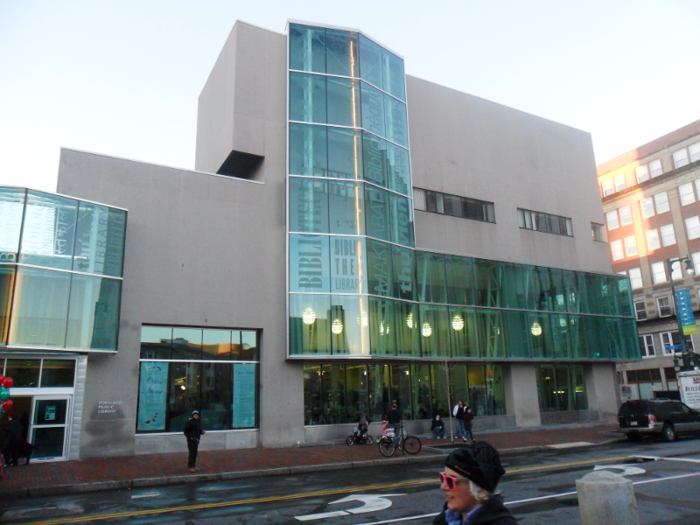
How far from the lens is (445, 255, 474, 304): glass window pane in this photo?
94.5 ft

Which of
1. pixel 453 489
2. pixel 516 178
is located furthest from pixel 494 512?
pixel 516 178

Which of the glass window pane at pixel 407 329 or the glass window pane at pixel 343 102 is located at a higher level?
the glass window pane at pixel 343 102

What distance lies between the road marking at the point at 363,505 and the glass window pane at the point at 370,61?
20321mm

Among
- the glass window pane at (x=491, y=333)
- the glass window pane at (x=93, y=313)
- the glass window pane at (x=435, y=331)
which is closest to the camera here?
the glass window pane at (x=93, y=313)

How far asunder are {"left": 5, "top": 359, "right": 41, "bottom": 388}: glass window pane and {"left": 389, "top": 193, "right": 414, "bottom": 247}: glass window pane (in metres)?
15.1

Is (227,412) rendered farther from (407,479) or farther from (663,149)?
(663,149)

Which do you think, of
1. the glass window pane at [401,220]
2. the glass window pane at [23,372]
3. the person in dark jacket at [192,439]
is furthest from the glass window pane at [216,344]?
the glass window pane at [401,220]

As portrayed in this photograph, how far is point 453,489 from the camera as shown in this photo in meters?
3.35

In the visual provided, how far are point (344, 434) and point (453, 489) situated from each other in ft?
71.7

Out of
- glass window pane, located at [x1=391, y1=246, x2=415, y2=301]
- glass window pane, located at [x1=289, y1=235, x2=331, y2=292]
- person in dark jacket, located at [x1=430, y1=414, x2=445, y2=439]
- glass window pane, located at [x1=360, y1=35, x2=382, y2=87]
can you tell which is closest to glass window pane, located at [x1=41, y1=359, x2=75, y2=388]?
glass window pane, located at [x1=289, y1=235, x2=331, y2=292]

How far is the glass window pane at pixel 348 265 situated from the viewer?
24.1 metres

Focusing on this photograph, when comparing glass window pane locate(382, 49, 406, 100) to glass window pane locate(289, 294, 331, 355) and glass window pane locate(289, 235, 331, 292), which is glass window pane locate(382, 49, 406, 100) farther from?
glass window pane locate(289, 294, 331, 355)

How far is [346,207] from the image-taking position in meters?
24.9

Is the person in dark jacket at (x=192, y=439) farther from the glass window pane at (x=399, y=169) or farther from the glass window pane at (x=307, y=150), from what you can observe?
the glass window pane at (x=399, y=169)
